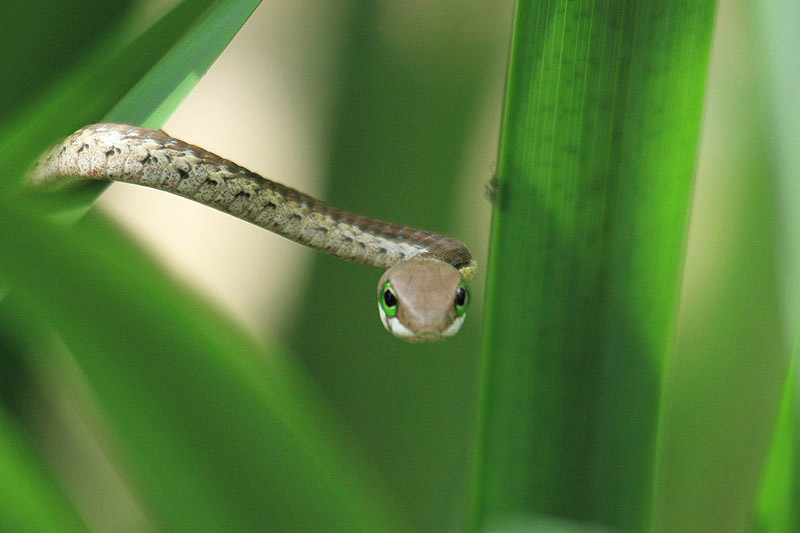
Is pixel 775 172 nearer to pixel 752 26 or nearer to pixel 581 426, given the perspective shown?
pixel 752 26

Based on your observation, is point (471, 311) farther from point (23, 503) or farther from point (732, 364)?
point (23, 503)

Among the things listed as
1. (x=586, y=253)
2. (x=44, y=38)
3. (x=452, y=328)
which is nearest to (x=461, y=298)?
(x=452, y=328)

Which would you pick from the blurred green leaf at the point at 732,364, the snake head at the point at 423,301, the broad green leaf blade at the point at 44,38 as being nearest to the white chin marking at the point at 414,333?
the snake head at the point at 423,301

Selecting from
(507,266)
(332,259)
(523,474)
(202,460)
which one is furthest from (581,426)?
(332,259)

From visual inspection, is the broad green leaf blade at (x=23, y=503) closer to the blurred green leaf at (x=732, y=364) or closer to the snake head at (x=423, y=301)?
the snake head at (x=423, y=301)

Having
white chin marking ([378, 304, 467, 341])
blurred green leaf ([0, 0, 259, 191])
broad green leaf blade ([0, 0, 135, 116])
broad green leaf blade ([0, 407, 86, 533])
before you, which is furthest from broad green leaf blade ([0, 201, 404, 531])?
broad green leaf blade ([0, 0, 135, 116])

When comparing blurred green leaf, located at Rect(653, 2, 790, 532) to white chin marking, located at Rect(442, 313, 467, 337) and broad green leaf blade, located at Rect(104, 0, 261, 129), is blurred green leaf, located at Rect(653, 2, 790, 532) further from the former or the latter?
broad green leaf blade, located at Rect(104, 0, 261, 129)
